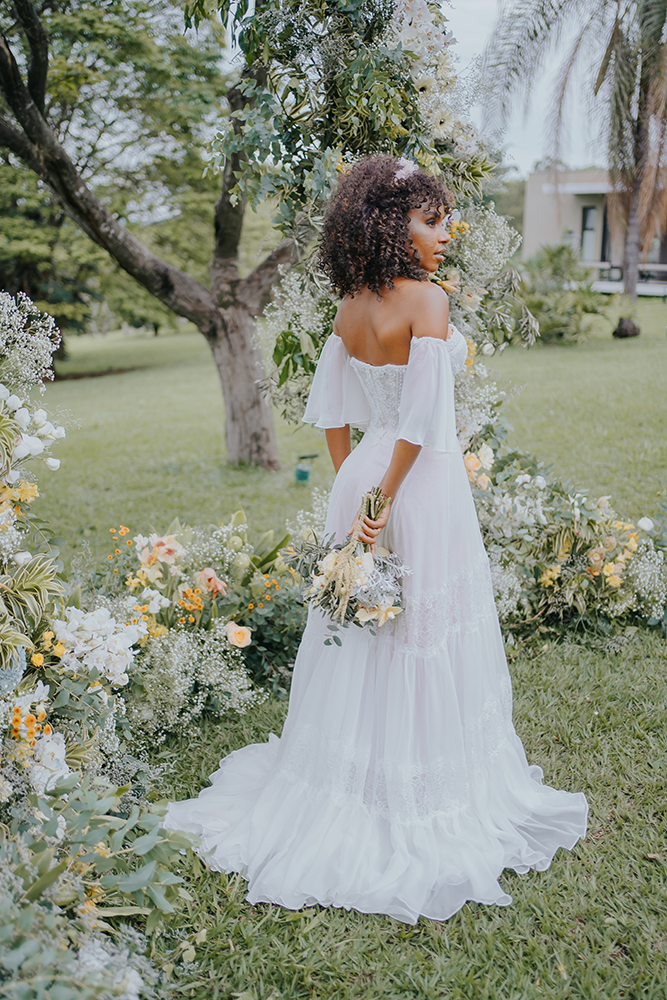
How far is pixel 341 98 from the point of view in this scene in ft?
10.4

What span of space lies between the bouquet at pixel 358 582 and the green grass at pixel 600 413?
208 cm

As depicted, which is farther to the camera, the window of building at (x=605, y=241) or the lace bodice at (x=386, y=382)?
the window of building at (x=605, y=241)

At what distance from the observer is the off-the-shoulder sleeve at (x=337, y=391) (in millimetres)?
2656

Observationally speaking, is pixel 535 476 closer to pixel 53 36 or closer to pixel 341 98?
pixel 341 98

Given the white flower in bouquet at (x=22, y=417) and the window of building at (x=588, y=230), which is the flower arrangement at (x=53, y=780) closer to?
the white flower in bouquet at (x=22, y=417)

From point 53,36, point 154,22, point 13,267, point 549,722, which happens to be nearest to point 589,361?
point 154,22

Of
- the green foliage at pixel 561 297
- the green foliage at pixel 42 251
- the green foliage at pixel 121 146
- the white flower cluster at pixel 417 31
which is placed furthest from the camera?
the green foliage at pixel 42 251

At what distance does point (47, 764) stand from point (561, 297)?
15.4 meters

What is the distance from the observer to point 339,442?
280cm

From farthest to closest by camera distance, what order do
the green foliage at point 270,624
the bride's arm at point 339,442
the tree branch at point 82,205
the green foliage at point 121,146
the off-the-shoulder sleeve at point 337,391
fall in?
the green foliage at point 121,146, the tree branch at point 82,205, the green foliage at point 270,624, the bride's arm at point 339,442, the off-the-shoulder sleeve at point 337,391

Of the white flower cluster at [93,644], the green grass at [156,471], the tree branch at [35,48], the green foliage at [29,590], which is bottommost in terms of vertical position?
the green grass at [156,471]

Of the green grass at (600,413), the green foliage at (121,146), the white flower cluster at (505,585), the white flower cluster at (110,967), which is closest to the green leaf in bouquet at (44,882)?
the white flower cluster at (110,967)

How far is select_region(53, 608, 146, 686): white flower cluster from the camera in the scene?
2.38m

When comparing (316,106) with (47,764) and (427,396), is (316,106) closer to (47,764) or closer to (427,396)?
(427,396)
